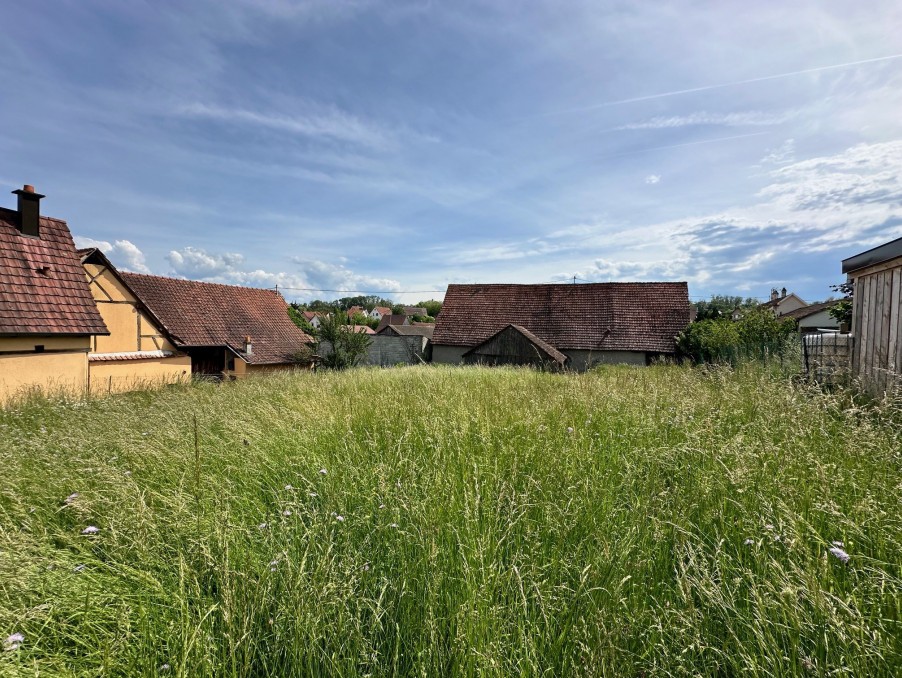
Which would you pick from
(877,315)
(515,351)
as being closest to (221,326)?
(515,351)

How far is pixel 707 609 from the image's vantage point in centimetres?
175

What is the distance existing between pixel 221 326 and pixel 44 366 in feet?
42.0

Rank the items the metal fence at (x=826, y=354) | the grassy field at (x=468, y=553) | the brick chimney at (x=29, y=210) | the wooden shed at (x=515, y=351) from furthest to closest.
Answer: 1. the wooden shed at (x=515, y=351)
2. the brick chimney at (x=29, y=210)
3. the metal fence at (x=826, y=354)
4. the grassy field at (x=468, y=553)

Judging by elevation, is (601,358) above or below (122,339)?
below

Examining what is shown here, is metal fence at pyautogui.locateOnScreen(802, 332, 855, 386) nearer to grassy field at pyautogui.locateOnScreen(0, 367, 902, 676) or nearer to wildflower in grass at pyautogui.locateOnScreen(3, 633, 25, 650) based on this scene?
grassy field at pyautogui.locateOnScreen(0, 367, 902, 676)

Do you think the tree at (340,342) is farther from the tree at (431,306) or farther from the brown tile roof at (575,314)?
the tree at (431,306)

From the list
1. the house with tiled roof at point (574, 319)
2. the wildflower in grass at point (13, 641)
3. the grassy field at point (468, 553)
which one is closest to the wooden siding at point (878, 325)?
the grassy field at point (468, 553)

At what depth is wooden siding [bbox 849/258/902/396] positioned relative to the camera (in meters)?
5.32

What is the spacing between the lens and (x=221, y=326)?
78.7ft

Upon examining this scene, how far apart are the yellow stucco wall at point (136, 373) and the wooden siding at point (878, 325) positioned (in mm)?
16705

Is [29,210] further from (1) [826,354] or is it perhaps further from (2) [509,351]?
(1) [826,354]

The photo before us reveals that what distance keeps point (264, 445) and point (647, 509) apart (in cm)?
347


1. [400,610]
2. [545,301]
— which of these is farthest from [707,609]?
[545,301]

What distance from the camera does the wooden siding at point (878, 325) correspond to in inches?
209
